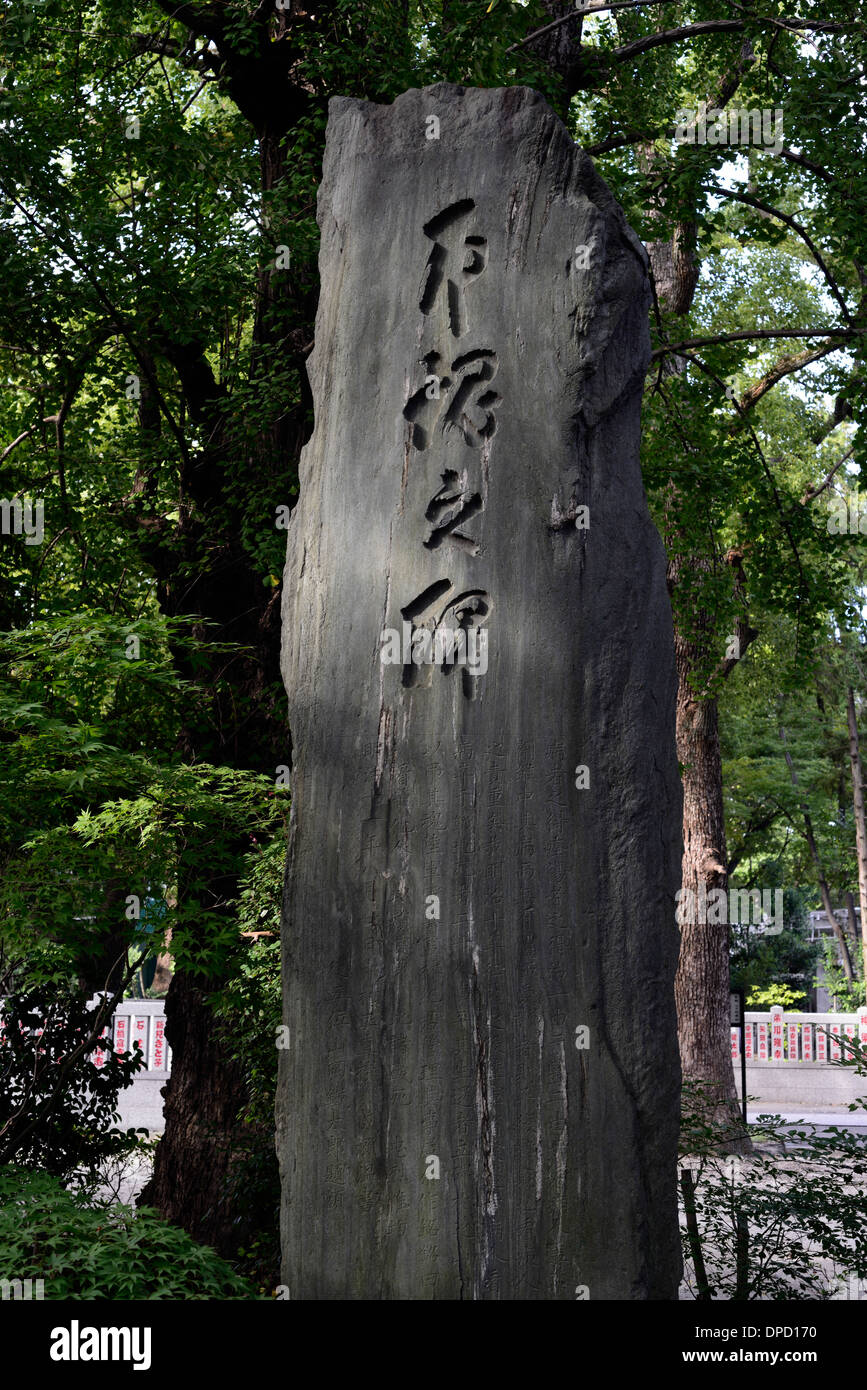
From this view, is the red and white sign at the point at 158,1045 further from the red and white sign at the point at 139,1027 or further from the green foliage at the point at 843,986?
the green foliage at the point at 843,986

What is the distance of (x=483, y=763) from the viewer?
344cm

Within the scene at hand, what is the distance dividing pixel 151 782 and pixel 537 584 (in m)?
2.71

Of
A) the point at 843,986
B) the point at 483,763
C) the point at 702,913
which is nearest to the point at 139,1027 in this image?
the point at 702,913

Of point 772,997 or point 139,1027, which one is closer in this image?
point 139,1027

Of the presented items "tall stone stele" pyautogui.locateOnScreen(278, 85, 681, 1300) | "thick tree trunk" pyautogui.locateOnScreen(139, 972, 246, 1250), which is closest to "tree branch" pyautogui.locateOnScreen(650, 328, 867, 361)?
"tall stone stele" pyautogui.locateOnScreen(278, 85, 681, 1300)

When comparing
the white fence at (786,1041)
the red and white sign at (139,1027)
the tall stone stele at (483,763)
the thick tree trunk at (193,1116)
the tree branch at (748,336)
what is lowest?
the white fence at (786,1041)

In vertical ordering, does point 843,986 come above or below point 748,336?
below

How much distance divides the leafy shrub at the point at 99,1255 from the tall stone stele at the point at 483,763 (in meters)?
0.66

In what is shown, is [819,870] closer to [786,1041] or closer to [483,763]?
[786,1041]

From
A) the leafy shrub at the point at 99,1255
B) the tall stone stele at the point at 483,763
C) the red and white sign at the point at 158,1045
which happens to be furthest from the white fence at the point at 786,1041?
the tall stone stele at the point at 483,763

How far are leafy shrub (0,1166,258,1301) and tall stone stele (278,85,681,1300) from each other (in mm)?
655

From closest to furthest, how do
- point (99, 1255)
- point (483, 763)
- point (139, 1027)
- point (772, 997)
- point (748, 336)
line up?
point (483, 763)
point (99, 1255)
point (748, 336)
point (139, 1027)
point (772, 997)

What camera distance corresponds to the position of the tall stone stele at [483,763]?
10.7ft

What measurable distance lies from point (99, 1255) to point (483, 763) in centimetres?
207
